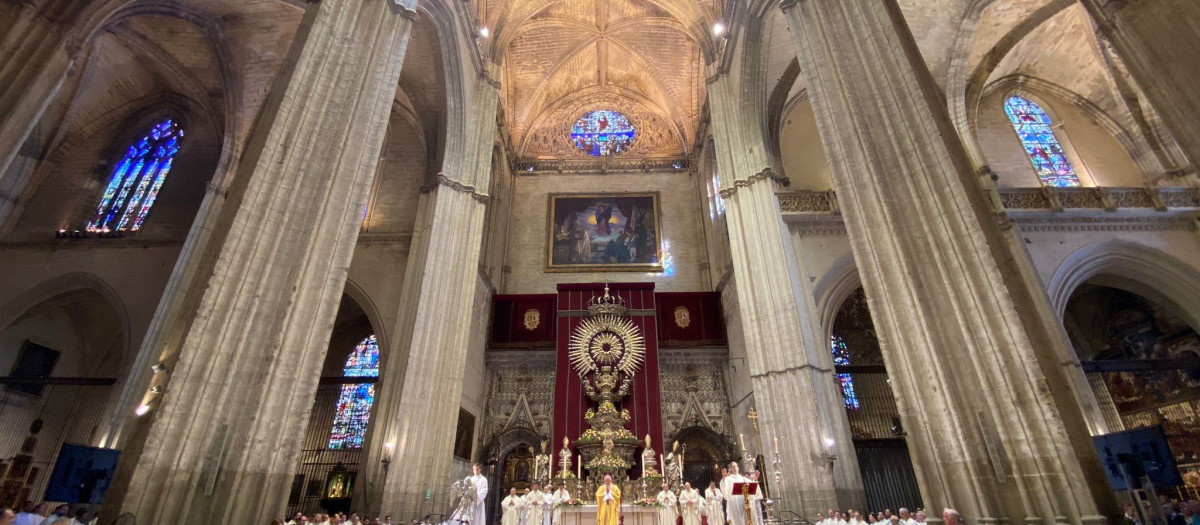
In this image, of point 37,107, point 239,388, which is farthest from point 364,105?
point 37,107

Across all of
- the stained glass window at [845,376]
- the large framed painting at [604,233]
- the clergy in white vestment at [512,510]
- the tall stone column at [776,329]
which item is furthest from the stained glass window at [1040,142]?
the clergy in white vestment at [512,510]

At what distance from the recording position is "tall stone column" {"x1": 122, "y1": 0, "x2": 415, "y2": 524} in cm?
430

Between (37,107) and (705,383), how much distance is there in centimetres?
1471

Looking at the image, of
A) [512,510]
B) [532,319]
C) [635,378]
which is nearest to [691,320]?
[635,378]

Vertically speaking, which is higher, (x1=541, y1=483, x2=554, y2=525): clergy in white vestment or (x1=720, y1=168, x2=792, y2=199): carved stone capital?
Answer: (x1=720, y1=168, x2=792, y2=199): carved stone capital

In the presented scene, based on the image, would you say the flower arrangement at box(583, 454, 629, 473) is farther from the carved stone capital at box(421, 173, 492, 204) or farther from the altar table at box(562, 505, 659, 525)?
the carved stone capital at box(421, 173, 492, 204)

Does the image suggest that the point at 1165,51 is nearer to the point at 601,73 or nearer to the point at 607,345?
the point at 607,345

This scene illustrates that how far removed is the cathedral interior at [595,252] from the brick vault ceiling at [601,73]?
115 millimetres

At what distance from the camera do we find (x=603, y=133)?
19.9m

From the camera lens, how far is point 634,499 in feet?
30.1

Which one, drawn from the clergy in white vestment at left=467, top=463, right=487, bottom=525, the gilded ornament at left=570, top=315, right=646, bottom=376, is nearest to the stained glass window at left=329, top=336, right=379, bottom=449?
the gilded ornament at left=570, top=315, right=646, bottom=376

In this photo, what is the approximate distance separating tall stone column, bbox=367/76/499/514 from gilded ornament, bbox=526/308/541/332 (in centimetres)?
421

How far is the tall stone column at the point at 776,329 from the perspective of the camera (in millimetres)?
8703

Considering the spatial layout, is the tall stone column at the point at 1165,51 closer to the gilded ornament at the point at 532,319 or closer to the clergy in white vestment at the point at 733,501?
the clergy in white vestment at the point at 733,501
